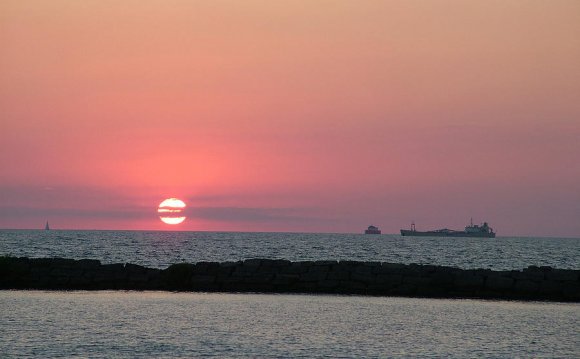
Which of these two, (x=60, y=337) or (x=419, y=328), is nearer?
(x=60, y=337)

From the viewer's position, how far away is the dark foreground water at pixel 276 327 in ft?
69.8

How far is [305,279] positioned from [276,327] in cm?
1252

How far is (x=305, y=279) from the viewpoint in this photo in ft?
124

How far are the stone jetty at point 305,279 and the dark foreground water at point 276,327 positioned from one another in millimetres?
2094

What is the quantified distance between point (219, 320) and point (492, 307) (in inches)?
470

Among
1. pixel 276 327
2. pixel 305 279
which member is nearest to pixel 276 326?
pixel 276 327

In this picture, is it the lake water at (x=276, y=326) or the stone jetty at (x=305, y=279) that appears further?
the stone jetty at (x=305, y=279)

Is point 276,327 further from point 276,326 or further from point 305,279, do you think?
point 305,279

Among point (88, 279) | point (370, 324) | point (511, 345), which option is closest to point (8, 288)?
point (88, 279)

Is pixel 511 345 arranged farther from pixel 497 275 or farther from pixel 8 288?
pixel 8 288

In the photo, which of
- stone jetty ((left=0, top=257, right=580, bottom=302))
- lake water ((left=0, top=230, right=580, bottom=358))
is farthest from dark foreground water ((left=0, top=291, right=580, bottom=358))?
stone jetty ((left=0, top=257, right=580, bottom=302))

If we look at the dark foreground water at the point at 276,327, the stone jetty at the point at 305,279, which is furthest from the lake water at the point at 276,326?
the stone jetty at the point at 305,279

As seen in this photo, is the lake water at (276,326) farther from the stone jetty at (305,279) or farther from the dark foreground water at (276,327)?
the stone jetty at (305,279)

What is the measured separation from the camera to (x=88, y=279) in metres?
37.8
